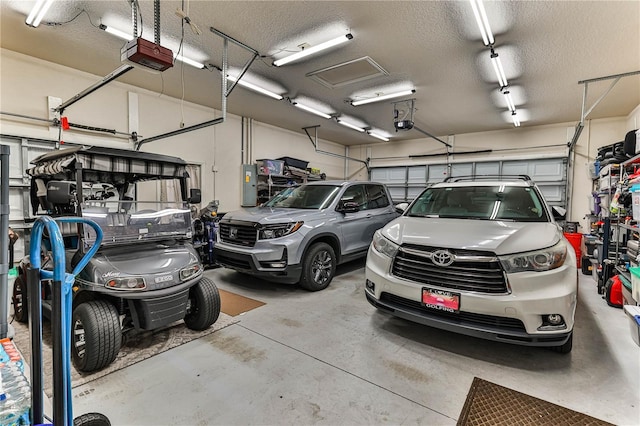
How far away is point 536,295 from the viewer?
7.20 ft

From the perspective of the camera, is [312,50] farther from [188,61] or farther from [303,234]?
[303,234]

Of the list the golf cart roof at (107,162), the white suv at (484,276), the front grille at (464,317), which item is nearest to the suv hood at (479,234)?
the white suv at (484,276)

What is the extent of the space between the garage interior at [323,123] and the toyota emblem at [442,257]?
844mm

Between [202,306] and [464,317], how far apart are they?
7.84 ft

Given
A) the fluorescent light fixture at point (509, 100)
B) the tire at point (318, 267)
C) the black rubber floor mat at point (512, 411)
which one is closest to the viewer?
the black rubber floor mat at point (512, 411)

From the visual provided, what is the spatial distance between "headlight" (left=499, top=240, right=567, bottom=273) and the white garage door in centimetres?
764

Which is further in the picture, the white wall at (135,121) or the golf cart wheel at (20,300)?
the white wall at (135,121)

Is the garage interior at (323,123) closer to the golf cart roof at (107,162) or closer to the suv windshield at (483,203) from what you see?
the golf cart roof at (107,162)

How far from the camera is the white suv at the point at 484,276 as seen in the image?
2.20 metres

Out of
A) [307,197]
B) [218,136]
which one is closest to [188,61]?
[307,197]

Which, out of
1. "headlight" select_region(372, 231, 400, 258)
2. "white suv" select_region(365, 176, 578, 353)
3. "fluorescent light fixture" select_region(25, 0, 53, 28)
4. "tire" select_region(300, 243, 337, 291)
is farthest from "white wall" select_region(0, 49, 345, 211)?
"white suv" select_region(365, 176, 578, 353)

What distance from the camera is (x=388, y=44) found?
13.7ft

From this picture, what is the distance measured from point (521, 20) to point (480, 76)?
170cm

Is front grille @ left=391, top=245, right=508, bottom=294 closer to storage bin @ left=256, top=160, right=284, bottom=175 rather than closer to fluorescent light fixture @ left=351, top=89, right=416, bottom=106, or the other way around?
fluorescent light fixture @ left=351, top=89, right=416, bottom=106
